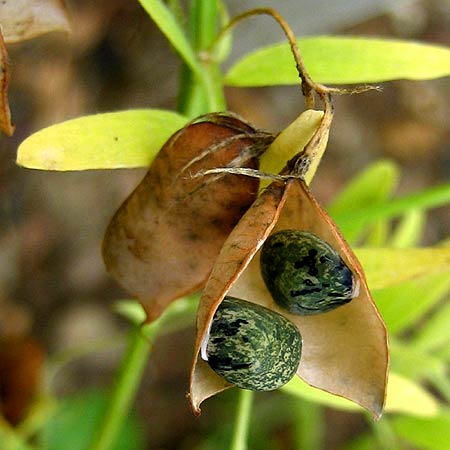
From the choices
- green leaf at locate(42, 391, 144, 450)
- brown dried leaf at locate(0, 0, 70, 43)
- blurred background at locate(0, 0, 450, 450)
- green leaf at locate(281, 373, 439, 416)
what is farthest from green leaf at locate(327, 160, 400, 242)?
green leaf at locate(42, 391, 144, 450)

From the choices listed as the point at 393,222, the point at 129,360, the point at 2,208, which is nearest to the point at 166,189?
the point at 129,360

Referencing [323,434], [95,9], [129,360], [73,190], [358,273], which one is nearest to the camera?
[358,273]

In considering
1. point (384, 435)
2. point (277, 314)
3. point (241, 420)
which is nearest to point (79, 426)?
point (384, 435)

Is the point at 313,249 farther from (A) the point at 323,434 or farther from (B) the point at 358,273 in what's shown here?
(A) the point at 323,434

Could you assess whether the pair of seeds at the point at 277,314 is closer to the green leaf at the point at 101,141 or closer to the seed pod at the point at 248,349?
the seed pod at the point at 248,349

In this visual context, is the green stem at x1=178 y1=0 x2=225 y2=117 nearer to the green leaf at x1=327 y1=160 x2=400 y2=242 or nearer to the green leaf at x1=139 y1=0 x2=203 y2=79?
the green leaf at x1=139 y1=0 x2=203 y2=79

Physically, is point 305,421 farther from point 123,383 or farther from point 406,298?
point 123,383
